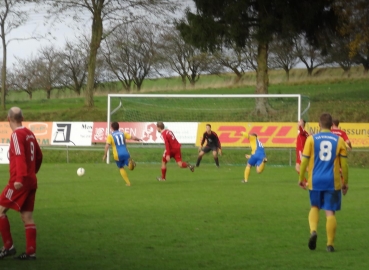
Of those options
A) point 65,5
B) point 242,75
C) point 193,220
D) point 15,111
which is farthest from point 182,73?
point 15,111

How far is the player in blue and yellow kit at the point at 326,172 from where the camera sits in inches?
366

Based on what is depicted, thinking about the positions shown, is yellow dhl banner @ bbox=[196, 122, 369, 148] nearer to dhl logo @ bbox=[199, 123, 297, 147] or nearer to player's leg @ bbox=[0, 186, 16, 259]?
dhl logo @ bbox=[199, 123, 297, 147]

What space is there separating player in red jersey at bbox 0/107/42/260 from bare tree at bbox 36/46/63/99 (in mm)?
51012

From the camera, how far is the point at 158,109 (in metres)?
35.5

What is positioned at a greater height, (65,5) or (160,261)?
(65,5)

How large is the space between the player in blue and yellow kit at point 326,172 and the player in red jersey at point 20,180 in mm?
3366

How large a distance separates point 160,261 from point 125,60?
167 feet

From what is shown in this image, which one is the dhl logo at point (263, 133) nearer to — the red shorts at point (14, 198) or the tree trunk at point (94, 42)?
the tree trunk at point (94, 42)

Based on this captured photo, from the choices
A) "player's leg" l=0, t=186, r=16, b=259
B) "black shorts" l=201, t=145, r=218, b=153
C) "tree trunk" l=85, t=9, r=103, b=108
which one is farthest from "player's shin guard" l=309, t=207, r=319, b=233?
"tree trunk" l=85, t=9, r=103, b=108

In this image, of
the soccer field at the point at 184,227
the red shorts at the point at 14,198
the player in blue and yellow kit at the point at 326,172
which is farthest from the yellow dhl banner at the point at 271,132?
the red shorts at the point at 14,198

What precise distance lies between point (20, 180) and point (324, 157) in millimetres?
3750

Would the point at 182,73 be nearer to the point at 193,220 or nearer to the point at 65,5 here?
the point at 65,5

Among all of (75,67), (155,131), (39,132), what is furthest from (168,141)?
Answer: (75,67)

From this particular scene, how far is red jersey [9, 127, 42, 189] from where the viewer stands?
8.43m
